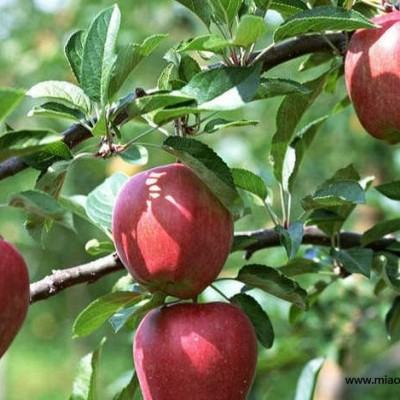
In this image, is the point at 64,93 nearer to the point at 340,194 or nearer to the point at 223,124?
the point at 223,124

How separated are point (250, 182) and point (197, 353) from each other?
321 mm

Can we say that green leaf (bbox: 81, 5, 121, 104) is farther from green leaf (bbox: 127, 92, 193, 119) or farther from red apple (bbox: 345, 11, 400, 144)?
red apple (bbox: 345, 11, 400, 144)

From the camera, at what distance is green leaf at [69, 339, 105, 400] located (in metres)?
1.21

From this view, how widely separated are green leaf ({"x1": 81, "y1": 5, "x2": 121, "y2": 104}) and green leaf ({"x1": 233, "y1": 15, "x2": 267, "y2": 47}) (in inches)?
5.3

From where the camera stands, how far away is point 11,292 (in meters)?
0.78

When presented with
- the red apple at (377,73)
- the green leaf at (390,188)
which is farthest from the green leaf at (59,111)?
the green leaf at (390,188)

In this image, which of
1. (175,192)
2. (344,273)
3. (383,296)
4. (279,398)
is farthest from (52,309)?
(175,192)

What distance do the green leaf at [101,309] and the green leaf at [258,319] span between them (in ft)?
0.43

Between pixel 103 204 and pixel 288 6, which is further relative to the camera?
pixel 103 204

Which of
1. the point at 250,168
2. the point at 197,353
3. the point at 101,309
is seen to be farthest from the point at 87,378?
the point at 250,168

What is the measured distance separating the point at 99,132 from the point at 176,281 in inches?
7.1

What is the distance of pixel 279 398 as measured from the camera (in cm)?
241

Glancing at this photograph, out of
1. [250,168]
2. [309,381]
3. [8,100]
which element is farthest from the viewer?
[250,168]

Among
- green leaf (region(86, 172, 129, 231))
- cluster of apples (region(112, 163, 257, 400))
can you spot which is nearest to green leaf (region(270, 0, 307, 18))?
cluster of apples (region(112, 163, 257, 400))
